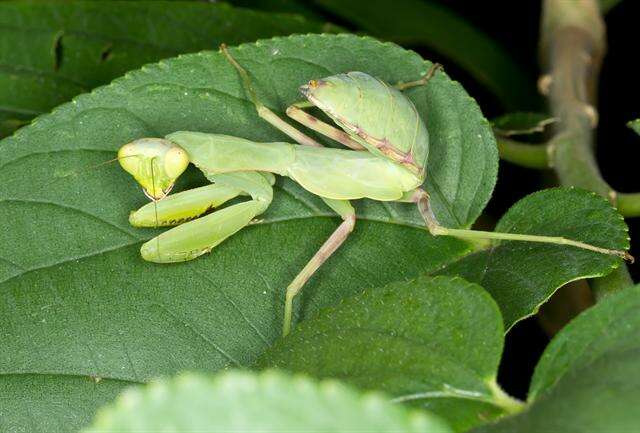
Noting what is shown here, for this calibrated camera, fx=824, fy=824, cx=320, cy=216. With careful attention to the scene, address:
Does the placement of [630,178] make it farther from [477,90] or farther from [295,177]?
[295,177]

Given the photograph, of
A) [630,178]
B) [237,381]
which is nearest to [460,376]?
[237,381]

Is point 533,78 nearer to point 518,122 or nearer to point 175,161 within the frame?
point 518,122

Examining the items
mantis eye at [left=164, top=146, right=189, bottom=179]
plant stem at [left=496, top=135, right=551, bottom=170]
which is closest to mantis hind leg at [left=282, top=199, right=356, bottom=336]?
mantis eye at [left=164, top=146, right=189, bottom=179]

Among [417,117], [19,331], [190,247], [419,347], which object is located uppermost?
[417,117]

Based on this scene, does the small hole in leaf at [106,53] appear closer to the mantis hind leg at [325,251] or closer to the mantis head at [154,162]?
the mantis head at [154,162]

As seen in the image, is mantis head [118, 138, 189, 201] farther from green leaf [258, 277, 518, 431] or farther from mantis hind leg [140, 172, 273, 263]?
green leaf [258, 277, 518, 431]

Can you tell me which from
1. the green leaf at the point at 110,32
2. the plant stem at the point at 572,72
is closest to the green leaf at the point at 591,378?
the plant stem at the point at 572,72
